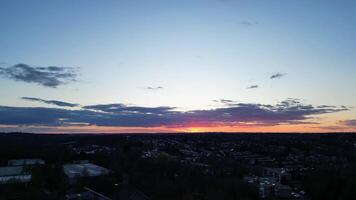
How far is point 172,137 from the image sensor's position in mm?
155625

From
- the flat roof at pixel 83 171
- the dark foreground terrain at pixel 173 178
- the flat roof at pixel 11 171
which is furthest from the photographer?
the flat roof at pixel 11 171

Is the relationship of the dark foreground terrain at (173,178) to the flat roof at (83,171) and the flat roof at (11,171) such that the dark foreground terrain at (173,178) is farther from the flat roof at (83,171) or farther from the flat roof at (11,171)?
the flat roof at (11,171)

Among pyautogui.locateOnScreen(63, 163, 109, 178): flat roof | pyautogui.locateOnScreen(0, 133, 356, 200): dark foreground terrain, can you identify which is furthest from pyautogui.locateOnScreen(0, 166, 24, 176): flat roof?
pyautogui.locateOnScreen(63, 163, 109, 178): flat roof

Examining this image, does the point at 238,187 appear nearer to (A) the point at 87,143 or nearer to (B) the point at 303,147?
(B) the point at 303,147

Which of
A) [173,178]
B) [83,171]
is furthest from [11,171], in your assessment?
[173,178]

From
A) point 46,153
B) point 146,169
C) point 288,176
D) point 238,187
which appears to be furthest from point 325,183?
point 46,153

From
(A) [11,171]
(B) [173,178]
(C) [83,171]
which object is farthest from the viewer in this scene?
(A) [11,171]

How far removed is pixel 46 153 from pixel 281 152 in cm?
5642

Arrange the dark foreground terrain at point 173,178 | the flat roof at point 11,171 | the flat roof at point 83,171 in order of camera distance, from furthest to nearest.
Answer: the flat roof at point 11,171 → the flat roof at point 83,171 → the dark foreground terrain at point 173,178

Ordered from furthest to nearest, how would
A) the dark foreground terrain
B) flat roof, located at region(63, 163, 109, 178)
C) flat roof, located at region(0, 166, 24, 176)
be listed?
1. flat roof, located at region(0, 166, 24, 176)
2. flat roof, located at region(63, 163, 109, 178)
3. the dark foreground terrain

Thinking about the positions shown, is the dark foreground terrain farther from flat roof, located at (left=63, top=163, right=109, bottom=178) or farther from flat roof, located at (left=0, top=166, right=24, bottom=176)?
flat roof, located at (left=0, top=166, right=24, bottom=176)

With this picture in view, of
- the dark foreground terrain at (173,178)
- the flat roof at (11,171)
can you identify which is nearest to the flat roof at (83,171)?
the dark foreground terrain at (173,178)

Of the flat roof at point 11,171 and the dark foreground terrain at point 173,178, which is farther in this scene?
the flat roof at point 11,171

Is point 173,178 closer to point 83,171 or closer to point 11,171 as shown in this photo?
point 83,171
